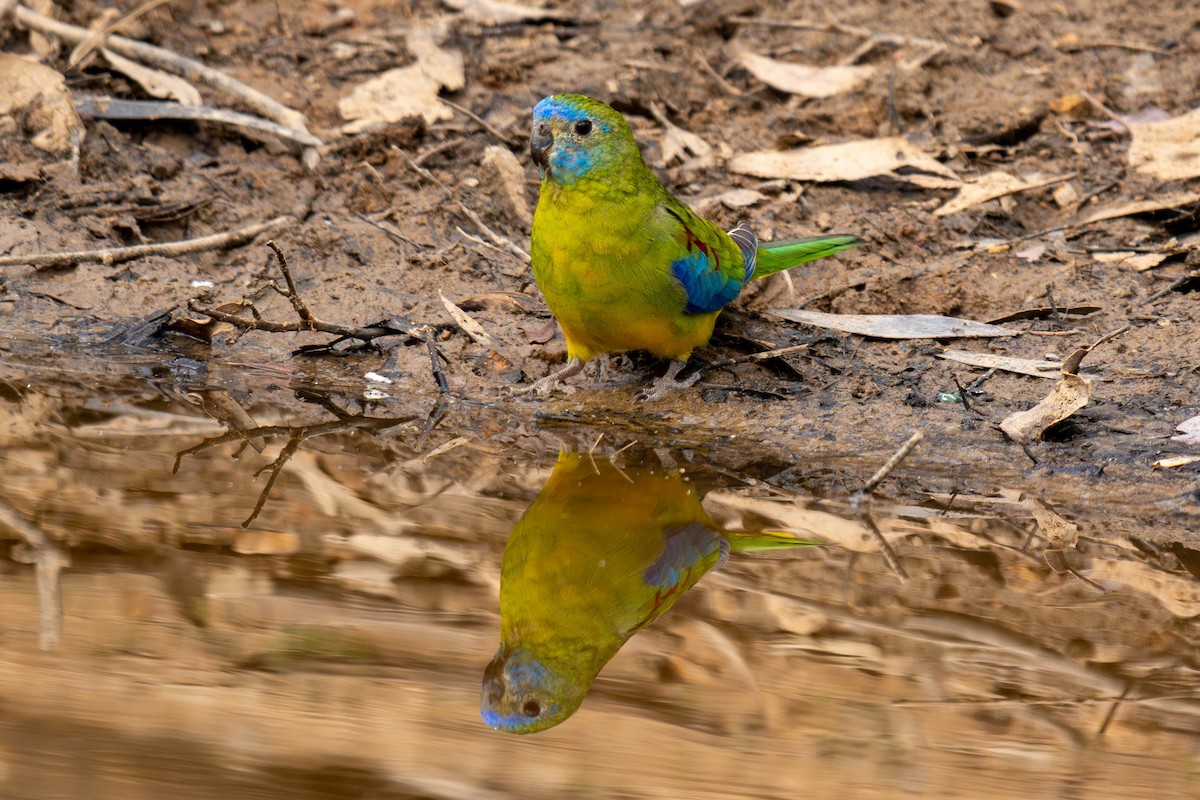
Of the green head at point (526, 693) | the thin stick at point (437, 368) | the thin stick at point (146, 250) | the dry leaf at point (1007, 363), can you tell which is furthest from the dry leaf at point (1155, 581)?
the thin stick at point (146, 250)

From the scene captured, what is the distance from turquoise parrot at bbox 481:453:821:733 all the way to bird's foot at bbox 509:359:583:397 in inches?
30.7

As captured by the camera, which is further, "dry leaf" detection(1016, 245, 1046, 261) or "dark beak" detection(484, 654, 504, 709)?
"dry leaf" detection(1016, 245, 1046, 261)

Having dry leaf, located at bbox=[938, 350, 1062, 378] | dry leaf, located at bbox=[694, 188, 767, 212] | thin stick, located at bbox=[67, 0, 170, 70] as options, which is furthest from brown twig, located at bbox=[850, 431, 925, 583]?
thin stick, located at bbox=[67, 0, 170, 70]

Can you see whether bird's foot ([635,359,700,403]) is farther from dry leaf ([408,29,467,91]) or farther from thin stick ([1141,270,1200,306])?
dry leaf ([408,29,467,91])

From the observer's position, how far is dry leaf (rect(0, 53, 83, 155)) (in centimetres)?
624

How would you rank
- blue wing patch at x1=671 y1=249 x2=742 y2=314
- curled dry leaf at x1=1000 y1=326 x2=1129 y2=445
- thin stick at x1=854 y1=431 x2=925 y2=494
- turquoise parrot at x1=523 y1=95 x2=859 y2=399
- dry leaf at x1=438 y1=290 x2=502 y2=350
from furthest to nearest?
dry leaf at x1=438 y1=290 x2=502 y2=350, blue wing patch at x1=671 y1=249 x2=742 y2=314, turquoise parrot at x1=523 y1=95 x2=859 y2=399, curled dry leaf at x1=1000 y1=326 x2=1129 y2=445, thin stick at x1=854 y1=431 x2=925 y2=494

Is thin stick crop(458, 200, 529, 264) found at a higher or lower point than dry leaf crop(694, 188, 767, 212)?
lower

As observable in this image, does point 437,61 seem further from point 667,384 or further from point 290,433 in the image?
point 290,433

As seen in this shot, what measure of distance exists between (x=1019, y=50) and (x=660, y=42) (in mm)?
1972

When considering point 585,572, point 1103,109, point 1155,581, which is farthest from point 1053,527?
point 1103,109

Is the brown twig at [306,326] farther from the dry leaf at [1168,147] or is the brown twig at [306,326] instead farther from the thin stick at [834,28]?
the dry leaf at [1168,147]

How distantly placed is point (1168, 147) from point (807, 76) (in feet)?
6.05

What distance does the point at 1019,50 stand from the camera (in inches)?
289

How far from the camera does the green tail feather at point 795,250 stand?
5.39 meters
